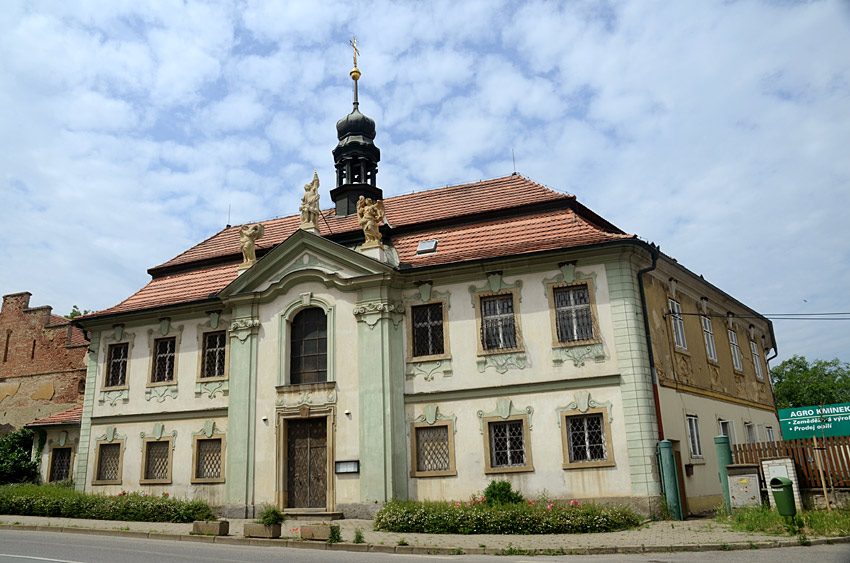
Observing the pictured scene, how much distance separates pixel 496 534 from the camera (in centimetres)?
1582

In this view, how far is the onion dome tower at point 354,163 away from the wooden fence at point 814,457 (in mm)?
16056

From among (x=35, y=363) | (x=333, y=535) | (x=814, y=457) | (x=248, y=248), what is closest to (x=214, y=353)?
(x=248, y=248)

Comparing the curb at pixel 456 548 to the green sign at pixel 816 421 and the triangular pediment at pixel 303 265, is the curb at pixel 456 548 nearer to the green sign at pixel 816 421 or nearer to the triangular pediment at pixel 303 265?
the triangular pediment at pixel 303 265

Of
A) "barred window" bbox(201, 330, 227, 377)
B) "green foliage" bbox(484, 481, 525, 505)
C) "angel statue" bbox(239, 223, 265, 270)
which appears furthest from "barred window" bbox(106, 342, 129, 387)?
"green foliage" bbox(484, 481, 525, 505)

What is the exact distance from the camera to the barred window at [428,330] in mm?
21172

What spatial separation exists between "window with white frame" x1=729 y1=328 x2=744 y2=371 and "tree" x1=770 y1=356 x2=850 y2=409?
39498mm

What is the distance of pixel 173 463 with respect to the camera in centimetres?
2336

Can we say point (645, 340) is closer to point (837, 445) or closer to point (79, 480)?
point (837, 445)

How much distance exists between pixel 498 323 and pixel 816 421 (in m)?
12.4

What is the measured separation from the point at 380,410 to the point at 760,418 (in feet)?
50.0

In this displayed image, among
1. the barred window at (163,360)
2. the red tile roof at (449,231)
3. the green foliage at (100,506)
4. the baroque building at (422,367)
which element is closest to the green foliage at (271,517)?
the baroque building at (422,367)

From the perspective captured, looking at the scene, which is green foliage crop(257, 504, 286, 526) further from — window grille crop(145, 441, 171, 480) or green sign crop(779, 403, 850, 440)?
green sign crop(779, 403, 850, 440)

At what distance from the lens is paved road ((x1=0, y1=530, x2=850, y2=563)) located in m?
11.5

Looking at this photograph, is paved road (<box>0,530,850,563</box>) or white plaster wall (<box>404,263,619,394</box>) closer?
paved road (<box>0,530,850,563</box>)
